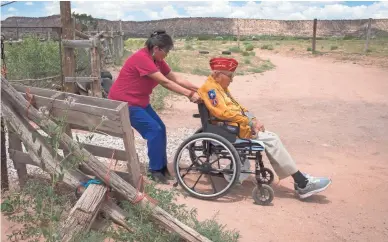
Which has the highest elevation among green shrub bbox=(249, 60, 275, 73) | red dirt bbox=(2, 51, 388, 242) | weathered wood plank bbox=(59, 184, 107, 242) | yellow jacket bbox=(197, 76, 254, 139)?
yellow jacket bbox=(197, 76, 254, 139)

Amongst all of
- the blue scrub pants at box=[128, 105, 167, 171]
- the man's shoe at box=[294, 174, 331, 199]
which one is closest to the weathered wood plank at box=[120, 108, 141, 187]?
the blue scrub pants at box=[128, 105, 167, 171]

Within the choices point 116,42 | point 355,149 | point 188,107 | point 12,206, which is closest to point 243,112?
point 12,206

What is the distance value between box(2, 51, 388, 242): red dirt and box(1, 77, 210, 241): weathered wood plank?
652mm

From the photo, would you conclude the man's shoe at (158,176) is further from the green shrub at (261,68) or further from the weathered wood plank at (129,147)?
the green shrub at (261,68)

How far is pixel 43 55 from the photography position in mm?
8414

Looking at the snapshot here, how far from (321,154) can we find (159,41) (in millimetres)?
3075

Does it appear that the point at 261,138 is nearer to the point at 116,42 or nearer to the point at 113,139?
the point at 113,139

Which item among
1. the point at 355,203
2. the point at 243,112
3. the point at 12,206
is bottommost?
the point at 355,203

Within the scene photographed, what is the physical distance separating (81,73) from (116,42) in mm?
8369

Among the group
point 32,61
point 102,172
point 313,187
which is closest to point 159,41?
point 102,172

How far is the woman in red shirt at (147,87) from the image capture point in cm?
412

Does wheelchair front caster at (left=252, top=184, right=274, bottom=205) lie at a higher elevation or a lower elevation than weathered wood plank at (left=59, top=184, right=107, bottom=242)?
lower

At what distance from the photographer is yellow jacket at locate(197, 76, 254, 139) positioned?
13.2ft

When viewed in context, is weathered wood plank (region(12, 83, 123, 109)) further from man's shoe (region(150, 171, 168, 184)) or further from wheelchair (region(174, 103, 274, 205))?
man's shoe (region(150, 171, 168, 184))
